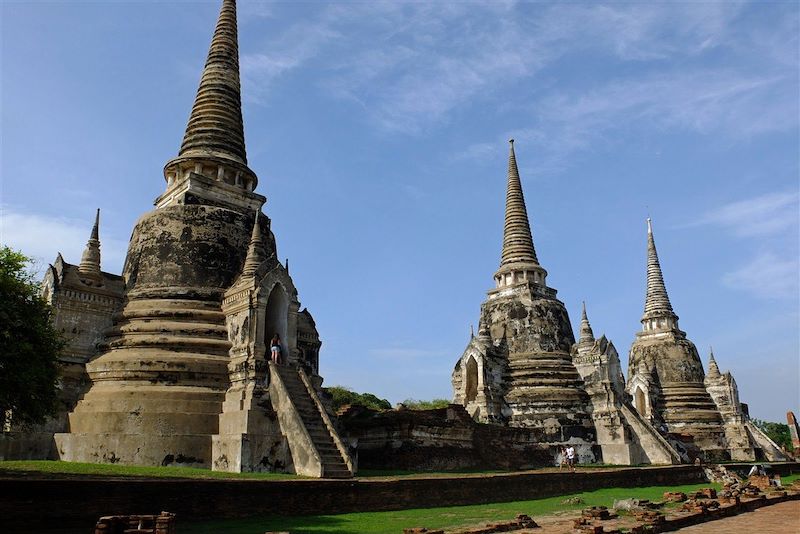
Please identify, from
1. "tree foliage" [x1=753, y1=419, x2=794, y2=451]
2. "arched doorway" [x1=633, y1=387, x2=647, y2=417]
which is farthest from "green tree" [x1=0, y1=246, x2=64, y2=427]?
"tree foliage" [x1=753, y1=419, x2=794, y2=451]

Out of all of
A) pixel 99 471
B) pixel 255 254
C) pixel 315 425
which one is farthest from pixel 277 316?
pixel 99 471

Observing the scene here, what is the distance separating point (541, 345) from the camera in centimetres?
3231

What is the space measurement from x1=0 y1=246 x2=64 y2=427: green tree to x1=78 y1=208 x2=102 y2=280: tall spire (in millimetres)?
6027

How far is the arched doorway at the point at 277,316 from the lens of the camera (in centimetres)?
1934

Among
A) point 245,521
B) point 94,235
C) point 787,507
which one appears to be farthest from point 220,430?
point 787,507

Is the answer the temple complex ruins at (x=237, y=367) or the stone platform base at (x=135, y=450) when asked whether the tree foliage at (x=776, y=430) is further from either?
the stone platform base at (x=135, y=450)

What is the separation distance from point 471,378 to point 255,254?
51.3ft

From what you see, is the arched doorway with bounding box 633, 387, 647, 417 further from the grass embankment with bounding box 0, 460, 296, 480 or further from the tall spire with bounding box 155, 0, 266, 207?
the grass embankment with bounding box 0, 460, 296, 480

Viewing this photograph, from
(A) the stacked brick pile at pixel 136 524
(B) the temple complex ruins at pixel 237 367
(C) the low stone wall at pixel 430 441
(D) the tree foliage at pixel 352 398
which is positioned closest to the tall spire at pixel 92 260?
(B) the temple complex ruins at pixel 237 367

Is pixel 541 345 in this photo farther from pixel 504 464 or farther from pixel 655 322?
pixel 655 322

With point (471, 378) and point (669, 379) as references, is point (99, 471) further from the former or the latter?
point (669, 379)

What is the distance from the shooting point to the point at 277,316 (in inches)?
775

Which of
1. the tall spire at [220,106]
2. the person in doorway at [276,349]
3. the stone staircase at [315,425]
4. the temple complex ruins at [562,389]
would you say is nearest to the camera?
the stone staircase at [315,425]

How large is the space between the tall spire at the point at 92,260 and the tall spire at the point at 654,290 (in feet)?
117
